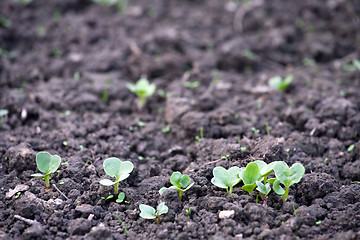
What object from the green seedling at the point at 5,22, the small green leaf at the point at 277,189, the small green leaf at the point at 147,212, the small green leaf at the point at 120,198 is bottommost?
the small green leaf at the point at 120,198

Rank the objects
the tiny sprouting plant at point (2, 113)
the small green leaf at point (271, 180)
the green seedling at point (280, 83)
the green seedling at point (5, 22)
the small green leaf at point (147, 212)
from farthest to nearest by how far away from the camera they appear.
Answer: the green seedling at point (5, 22), the green seedling at point (280, 83), the tiny sprouting plant at point (2, 113), the small green leaf at point (271, 180), the small green leaf at point (147, 212)

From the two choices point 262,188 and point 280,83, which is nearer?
point 262,188

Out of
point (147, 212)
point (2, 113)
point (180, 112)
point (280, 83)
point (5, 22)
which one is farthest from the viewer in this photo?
point (5, 22)

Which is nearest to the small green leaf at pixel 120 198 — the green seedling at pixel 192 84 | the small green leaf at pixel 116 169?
the small green leaf at pixel 116 169

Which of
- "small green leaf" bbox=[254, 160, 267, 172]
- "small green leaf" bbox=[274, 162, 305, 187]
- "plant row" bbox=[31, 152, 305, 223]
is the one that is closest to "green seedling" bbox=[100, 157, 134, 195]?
"plant row" bbox=[31, 152, 305, 223]

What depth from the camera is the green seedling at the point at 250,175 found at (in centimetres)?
211

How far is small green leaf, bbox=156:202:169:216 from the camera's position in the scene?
6.73 feet

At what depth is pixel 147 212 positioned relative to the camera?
205cm

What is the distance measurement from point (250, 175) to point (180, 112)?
1.06m

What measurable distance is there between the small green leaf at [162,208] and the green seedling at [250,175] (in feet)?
1.54

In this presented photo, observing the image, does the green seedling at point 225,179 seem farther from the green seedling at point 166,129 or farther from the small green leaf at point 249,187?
the green seedling at point 166,129

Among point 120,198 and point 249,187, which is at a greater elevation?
point 249,187

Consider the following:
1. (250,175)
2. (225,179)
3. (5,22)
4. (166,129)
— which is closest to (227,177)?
(225,179)

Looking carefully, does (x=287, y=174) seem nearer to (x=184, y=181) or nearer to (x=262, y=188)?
(x=262, y=188)
